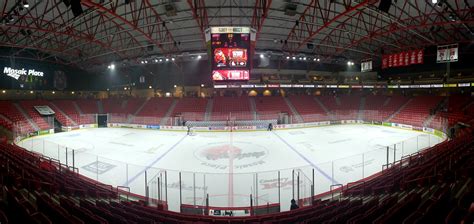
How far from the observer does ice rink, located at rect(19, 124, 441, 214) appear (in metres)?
8.58

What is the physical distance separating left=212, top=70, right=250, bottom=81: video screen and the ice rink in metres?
4.80

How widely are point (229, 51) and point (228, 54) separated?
165 millimetres

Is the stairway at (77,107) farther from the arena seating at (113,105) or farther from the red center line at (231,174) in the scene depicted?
the red center line at (231,174)

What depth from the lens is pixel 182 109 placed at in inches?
1158

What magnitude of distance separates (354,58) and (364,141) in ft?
52.6

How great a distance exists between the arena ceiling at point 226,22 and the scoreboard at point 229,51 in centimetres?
209

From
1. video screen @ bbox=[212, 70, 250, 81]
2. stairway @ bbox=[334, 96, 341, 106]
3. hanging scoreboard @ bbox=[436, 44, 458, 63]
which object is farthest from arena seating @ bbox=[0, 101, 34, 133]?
stairway @ bbox=[334, 96, 341, 106]

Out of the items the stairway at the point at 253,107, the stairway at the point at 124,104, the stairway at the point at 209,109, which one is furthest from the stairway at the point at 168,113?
the stairway at the point at 253,107

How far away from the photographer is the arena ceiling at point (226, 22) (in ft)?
45.4

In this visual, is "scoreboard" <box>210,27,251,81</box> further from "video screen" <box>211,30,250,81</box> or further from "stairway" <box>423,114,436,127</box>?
"stairway" <box>423,114,436,127</box>

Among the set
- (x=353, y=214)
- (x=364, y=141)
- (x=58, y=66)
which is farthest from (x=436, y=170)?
(x=58, y=66)

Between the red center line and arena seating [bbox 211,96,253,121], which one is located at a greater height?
arena seating [bbox 211,96,253,121]

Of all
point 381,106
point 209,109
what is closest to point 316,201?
point 209,109

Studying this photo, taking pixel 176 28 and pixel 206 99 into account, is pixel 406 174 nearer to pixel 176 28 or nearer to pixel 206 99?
pixel 176 28
